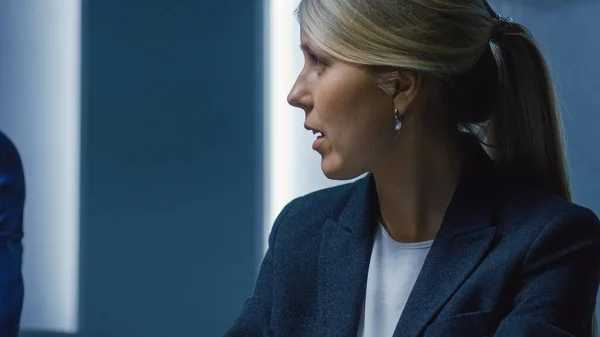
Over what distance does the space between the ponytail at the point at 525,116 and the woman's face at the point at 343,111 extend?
169 mm

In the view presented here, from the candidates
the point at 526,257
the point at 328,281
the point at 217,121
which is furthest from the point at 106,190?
the point at 526,257

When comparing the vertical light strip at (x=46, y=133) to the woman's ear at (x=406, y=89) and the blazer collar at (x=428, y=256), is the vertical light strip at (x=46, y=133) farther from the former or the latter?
the woman's ear at (x=406, y=89)

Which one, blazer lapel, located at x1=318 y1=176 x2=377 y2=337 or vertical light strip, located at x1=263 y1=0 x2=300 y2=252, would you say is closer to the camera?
blazer lapel, located at x1=318 y1=176 x2=377 y2=337

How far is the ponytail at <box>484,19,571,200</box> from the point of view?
1.11 m

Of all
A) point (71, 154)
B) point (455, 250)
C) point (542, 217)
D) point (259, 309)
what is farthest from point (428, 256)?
point (71, 154)

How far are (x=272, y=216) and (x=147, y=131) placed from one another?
0.88 ft

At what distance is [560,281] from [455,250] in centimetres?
13

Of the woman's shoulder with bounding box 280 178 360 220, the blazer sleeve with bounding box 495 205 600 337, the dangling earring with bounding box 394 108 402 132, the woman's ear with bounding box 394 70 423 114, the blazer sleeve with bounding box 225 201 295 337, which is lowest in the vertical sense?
the blazer sleeve with bounding box 225 201 295 337

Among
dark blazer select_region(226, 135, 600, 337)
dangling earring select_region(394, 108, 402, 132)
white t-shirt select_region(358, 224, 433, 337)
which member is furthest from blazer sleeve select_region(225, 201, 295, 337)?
dangling earring select_region(394, 108, 402, 132)

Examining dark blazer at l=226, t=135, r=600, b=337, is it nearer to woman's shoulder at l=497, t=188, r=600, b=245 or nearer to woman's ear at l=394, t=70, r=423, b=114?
woman's shoulder at l=497, t=188, r=600, b=245

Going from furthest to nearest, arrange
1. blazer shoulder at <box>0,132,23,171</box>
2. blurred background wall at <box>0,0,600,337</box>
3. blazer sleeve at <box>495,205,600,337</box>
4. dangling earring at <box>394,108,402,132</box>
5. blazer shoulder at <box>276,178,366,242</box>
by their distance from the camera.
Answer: blurred background wall at <box>0,0,600,337</box>
blazer shoulder at <box>0,132,23,171</box>
blazer shoulder at <box>276,178,366,242</box>
dangling earring at <box>394,108,402,132</box>
blazer sleeve at <box>495,205,600,337</box>

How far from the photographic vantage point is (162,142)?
4.96 ft

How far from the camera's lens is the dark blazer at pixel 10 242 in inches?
50.3

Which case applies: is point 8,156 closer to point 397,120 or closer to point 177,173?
point 177,173
